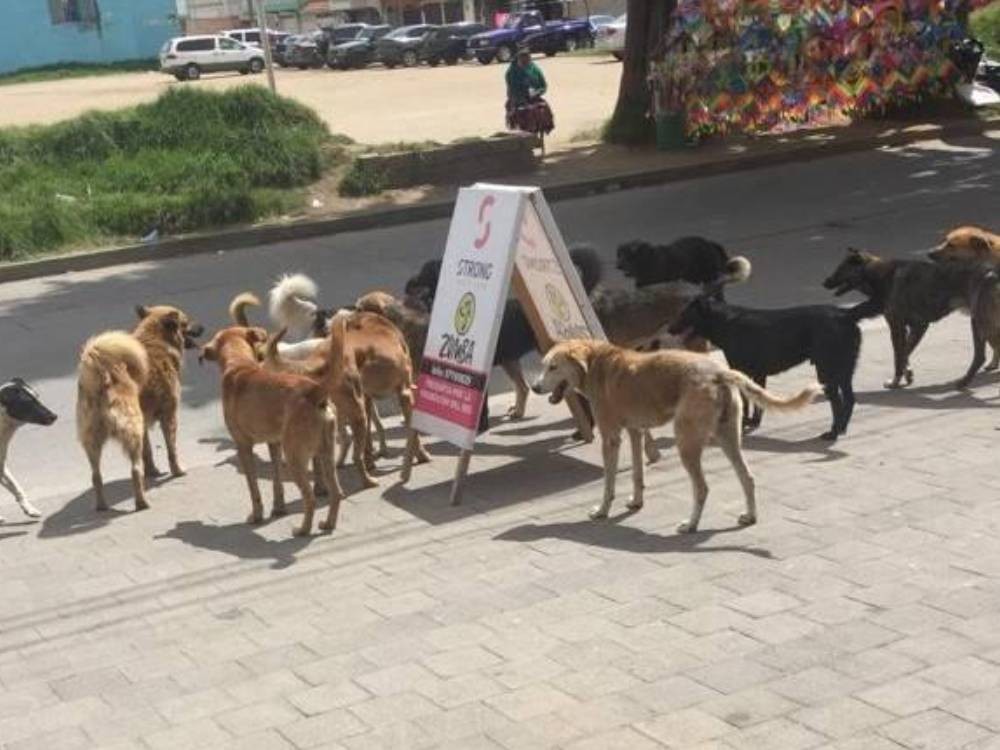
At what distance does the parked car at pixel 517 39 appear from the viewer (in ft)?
181

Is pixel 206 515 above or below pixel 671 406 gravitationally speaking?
below

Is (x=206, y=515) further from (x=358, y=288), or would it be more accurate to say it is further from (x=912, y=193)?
(x=912, y=193)

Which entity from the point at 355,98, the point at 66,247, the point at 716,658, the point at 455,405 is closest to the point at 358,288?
the point at 66,247

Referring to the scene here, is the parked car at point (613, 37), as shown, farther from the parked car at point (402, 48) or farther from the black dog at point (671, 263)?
the black dog at point (671, 263)

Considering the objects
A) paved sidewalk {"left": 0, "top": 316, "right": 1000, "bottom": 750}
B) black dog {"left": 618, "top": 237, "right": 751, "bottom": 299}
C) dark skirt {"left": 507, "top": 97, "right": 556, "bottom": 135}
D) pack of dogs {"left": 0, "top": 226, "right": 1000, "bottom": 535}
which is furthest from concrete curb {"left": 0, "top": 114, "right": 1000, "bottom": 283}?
paved sidewalk {"left": 0, "top": 316, "right": 1000, "bottom": 750}

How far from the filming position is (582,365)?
289 inches

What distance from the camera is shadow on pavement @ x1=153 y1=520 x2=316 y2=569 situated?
718 cm

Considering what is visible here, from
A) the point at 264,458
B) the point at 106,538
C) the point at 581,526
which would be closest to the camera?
the point at 581,526

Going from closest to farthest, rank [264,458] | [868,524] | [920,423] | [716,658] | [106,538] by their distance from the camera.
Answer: [716,658] < [868,524] < [106,538] < [920,423] < [264,458]

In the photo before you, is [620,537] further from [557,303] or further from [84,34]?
[84,34]

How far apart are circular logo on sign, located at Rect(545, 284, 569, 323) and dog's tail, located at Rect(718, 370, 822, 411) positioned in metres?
1.61

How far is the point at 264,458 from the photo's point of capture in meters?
9.30

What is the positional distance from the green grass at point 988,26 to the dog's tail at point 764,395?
93.0 ft

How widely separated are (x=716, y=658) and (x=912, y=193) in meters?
14.4
